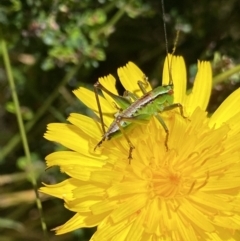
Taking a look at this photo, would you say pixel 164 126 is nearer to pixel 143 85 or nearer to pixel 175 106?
pixel 175 106

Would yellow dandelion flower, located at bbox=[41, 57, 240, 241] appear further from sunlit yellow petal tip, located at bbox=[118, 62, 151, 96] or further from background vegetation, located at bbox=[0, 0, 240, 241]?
background vegetation, located at bbox=[0, 0, 240, 241]

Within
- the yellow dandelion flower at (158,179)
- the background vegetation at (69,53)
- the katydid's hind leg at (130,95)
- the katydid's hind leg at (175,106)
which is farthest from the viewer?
the background vegetation at (69,53)

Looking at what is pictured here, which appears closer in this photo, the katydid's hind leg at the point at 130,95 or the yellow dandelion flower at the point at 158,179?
the yellow dandelion flower at the point at 158,179

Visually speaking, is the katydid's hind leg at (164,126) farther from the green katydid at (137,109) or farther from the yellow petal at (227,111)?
the yellow petal at (227,111)

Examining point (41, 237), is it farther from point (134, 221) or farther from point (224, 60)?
point (224, 60)

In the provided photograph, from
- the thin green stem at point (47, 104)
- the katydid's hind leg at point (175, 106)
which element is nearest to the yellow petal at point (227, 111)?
the katydid's hind leg at point (175, 106)

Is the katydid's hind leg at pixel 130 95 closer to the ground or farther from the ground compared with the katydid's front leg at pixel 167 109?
farther from the ground

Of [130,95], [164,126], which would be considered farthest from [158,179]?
[130,95]
